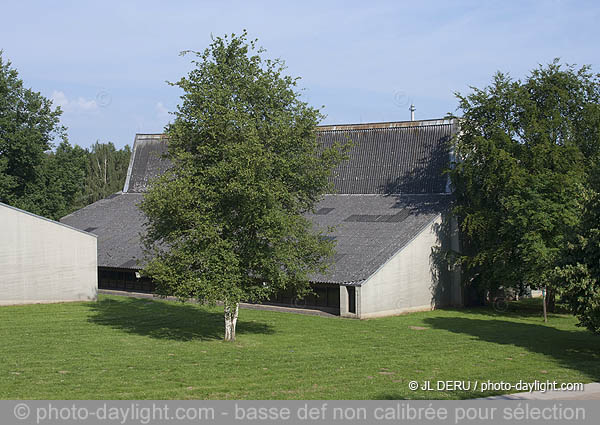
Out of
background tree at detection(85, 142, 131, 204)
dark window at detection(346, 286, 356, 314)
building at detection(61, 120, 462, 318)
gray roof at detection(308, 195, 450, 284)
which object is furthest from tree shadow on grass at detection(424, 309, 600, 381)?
background tree at detection(85, 142, 131, 204)

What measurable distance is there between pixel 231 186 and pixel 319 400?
10742 mm

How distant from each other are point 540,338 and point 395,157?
2423 centimetres

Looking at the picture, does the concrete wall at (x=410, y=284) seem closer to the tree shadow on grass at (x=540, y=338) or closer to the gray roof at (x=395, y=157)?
the tree shadow on grass at (x=540, y=338)

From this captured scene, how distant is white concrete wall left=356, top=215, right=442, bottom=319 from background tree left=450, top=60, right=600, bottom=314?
2.65 meters

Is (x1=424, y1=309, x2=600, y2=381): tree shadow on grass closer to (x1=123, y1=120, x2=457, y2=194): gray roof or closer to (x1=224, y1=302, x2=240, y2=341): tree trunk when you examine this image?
(x1=224, y1=302, x2=240, y2=341): tree trunk

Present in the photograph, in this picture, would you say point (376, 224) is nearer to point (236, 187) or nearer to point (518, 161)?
point (518, 161)

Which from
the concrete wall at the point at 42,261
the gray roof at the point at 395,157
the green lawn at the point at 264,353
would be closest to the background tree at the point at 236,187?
the green lawn at the point at 264,353

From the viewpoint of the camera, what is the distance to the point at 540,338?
32.5 metres

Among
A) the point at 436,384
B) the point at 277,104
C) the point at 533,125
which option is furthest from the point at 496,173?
the point at 436,384

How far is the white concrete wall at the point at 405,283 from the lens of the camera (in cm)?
3950

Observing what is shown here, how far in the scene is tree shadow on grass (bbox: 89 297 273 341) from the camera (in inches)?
1223

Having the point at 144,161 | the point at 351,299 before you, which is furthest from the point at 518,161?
the point at 144,161

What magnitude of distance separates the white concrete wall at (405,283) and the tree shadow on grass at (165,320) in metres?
7.48

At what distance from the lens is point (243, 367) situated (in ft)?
73.4
